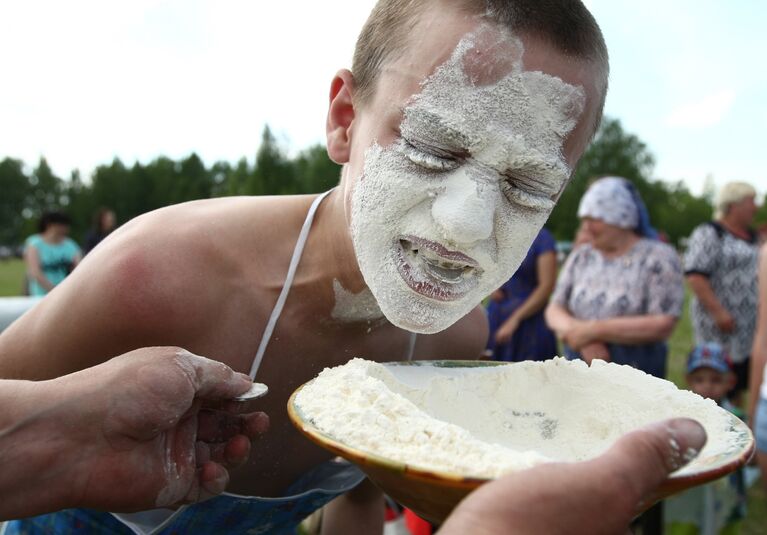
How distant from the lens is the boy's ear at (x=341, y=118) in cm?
177

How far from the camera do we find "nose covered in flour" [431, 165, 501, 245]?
1395mm

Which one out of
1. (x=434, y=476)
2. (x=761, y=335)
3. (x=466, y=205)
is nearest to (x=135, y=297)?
(x=466, y=205)

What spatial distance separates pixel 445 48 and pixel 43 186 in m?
70.6

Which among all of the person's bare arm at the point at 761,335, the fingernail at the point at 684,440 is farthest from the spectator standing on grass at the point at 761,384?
the fingernail at the point at 684,440

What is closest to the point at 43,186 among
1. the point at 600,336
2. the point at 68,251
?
the point at 68,251

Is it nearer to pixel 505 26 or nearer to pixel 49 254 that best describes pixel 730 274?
pixel 505 26

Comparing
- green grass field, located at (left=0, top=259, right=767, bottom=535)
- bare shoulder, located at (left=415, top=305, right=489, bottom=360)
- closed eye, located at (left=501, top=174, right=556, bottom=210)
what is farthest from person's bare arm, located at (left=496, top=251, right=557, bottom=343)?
closed eye, located at (left=501, top=174, right=556, bottom=210)

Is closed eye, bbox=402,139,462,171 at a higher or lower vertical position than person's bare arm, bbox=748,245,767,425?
higher

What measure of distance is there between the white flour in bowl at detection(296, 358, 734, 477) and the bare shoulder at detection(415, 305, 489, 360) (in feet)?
1.74

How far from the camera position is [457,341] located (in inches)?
85.0

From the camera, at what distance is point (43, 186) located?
63.1m

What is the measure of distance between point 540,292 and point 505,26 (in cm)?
320

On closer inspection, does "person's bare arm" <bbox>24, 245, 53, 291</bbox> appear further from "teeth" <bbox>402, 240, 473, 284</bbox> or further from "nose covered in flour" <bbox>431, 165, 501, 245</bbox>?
"nose covered in flour" <bbox>431, 165, 501, 245</bbox>

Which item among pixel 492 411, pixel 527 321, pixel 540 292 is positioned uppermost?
pixel 492 411
